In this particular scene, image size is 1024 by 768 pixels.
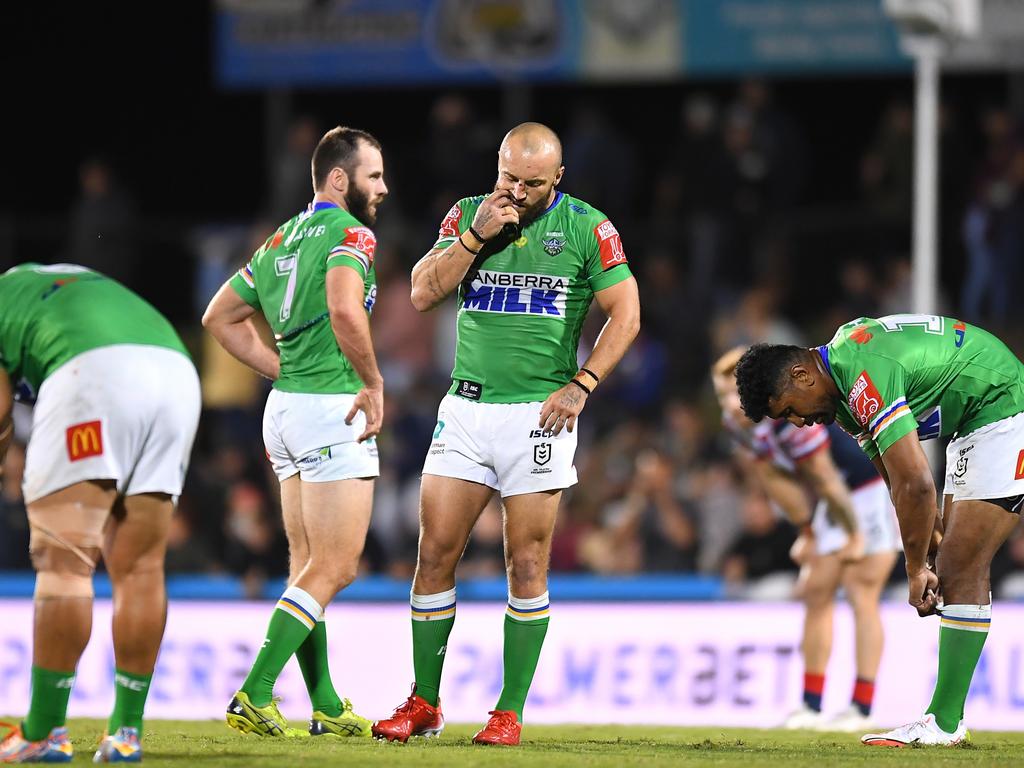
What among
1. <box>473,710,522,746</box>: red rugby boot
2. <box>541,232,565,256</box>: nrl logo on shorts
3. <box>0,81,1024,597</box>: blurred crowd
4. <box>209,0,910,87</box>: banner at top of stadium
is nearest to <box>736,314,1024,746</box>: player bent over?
<box>541,232,565,256</box>: nrl logo on shorts

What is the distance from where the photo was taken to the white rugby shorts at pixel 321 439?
300 inches

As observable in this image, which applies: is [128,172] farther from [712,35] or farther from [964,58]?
[964,58]

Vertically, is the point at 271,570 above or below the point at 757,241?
below

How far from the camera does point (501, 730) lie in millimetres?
7371

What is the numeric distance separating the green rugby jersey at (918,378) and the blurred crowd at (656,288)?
6284mm

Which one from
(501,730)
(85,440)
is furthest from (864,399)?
(85,440)

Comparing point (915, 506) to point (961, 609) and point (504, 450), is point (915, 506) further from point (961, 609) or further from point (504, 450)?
point (504, 450)

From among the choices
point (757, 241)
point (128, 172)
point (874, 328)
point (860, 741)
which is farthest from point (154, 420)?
point (128, 172)

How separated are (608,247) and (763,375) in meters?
0.95

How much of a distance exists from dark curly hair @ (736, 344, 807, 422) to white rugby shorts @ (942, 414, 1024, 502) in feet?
3.37

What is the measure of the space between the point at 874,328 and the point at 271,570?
6541 millimetres

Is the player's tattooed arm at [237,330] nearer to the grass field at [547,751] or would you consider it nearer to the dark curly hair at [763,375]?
the grass field at [547,751]

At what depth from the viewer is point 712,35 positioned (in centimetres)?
1884

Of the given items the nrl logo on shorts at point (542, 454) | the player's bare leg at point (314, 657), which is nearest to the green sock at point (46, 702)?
the player's bare leg at point (314, 657)
